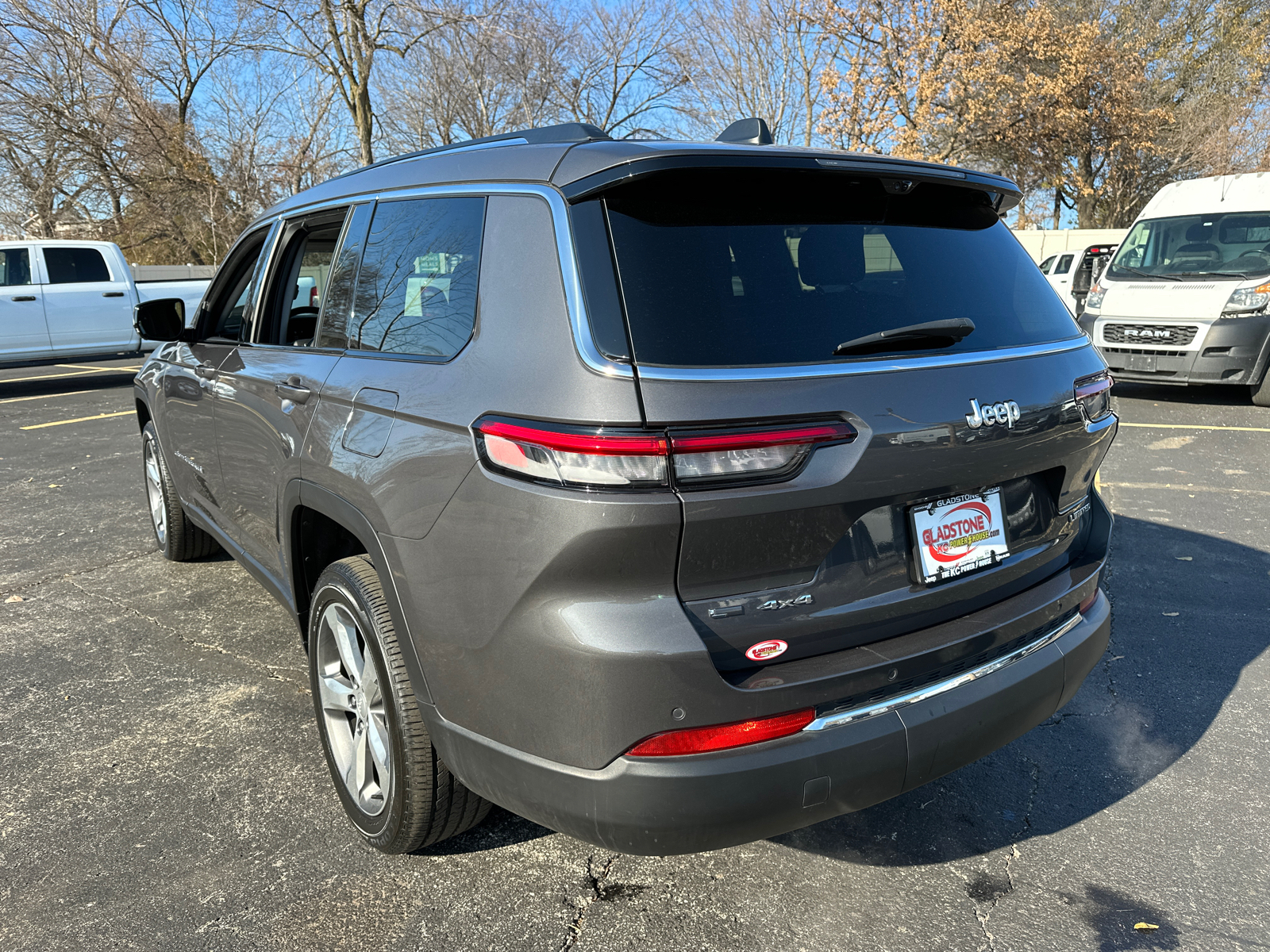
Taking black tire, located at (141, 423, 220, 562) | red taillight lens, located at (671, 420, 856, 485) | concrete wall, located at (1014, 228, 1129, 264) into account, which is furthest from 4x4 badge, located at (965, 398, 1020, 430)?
concrete wall, located at (1014, 228, 1129, 264)

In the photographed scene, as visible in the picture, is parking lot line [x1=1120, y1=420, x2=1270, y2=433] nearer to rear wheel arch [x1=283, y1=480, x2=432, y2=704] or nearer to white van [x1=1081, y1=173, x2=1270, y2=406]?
white van [x1=1081, y1=173, x2=1270, y2=406]

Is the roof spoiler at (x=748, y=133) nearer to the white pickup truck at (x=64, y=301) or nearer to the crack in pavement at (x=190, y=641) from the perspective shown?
the crack in pavement at (x=190, y=641)

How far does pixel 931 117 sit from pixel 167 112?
23.5 m

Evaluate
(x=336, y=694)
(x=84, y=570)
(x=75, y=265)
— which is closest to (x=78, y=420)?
(x=75, y=265)

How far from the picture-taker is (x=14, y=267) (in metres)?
12.9

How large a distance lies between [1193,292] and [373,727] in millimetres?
10299

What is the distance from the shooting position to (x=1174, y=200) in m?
11.3

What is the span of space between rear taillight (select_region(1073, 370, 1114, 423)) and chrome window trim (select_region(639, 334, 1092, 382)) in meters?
0.19

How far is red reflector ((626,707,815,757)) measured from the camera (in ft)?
6.19

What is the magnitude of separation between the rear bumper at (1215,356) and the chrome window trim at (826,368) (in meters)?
8.89

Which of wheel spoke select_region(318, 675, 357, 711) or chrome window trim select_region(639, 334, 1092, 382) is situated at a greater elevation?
chrome window trim select_region(639, 334, 1092, 382)

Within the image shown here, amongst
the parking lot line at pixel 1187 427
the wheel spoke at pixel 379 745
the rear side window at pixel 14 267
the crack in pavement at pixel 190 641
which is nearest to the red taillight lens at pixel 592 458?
the wheel spoke at pixel 379 745

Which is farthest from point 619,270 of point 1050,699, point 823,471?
point 1050,699

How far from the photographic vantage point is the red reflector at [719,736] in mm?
1888
